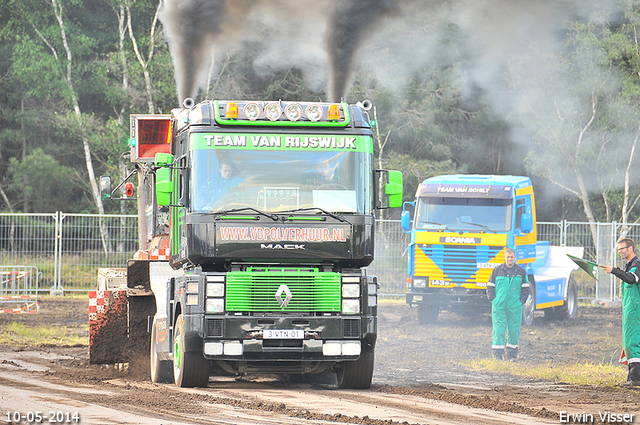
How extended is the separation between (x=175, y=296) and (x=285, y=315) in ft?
4.85

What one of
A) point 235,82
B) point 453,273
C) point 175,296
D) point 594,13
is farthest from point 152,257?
point 594,13

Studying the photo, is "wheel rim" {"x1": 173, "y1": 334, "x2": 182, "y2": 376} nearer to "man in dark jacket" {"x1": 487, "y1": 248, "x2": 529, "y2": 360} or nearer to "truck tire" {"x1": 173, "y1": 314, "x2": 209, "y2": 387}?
"truck tire" {"x1": 173, "y1": 314, "x2": 209, "y2": 387}

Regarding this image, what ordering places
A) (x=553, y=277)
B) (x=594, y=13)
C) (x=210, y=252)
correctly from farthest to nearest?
(x=594, y=13)
(x=553, y=277)
(x=210, y=252)

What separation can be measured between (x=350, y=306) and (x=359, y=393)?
102cm

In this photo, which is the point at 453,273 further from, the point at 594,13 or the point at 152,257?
the point at 594,13

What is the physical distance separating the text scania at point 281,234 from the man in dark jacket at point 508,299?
17.3 feet

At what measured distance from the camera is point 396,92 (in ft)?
120

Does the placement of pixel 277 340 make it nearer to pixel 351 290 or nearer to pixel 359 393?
pixel 351 290

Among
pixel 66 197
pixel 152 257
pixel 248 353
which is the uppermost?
pixel 66 197

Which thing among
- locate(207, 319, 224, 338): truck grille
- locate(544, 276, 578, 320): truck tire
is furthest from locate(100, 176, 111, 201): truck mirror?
locate(544, 276, 578, 320): truck tire

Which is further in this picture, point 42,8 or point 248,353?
point 42,8

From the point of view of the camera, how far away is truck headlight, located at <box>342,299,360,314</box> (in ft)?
32.1

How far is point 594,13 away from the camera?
111 ft

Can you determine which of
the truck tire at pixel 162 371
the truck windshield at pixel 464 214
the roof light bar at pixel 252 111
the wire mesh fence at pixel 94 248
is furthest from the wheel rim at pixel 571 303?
the roof light bar at pixel 252 111
